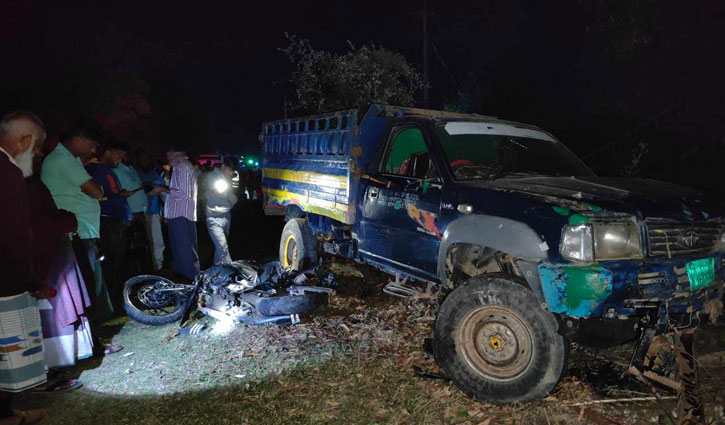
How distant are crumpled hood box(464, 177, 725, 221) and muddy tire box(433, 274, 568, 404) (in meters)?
0.70

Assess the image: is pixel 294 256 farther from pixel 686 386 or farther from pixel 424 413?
pixel 686 386

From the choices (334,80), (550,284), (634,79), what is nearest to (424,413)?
(550,284)

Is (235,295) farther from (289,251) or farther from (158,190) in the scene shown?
(158,190)

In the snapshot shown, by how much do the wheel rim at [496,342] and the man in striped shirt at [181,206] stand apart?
4.39 m

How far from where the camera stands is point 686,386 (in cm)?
302

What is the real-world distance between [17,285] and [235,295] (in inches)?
86.0

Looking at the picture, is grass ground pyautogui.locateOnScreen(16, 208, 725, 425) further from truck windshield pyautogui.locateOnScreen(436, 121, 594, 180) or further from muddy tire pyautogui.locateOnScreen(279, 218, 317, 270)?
truck windshield pyautogui.locateOnScreen(436, 121, 594, 180)

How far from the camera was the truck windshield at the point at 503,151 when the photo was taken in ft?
13.9

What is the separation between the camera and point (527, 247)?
3143mm

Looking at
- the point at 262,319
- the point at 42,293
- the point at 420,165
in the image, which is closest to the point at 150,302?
the point at 262,319

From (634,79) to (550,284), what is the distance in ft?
21.1

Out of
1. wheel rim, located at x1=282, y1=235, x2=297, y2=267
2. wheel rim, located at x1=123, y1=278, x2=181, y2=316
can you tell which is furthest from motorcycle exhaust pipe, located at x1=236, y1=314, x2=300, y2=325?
wheel rim, located at x1=282, y1=235, x2=297, y2=267

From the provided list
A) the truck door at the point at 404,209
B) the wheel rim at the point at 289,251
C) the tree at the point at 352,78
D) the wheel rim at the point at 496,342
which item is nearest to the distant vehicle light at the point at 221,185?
the wheel rim at the point at 289,251

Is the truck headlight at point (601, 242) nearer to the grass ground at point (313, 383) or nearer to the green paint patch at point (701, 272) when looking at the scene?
the green paint patch at point (701, 272)
